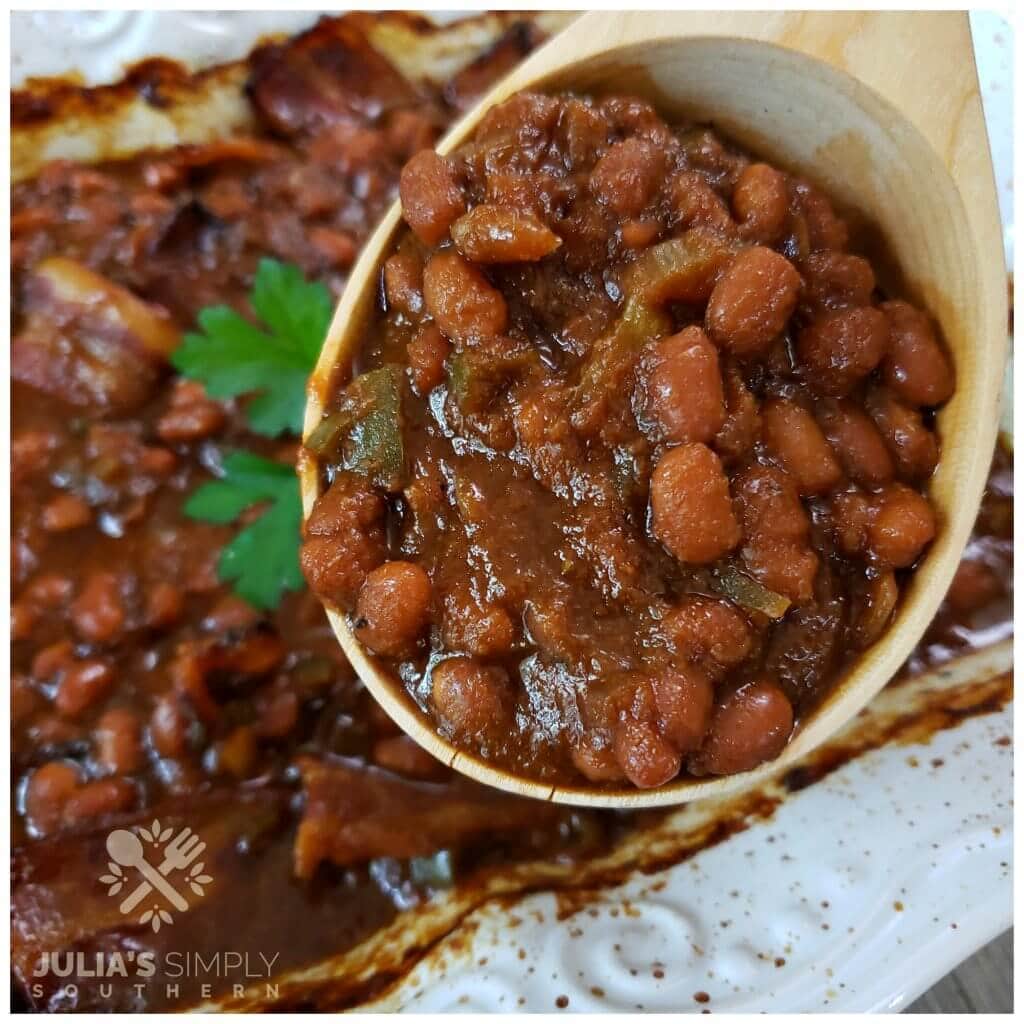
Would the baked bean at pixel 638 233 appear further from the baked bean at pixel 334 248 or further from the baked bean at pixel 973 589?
the baked bean at pixel 973 589

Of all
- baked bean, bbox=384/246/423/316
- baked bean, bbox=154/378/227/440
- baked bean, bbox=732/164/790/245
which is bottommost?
baked bean, bbox=154/378/227/440

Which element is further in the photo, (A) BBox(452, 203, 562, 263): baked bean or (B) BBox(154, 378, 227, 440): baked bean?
(B) BBox(154, 378, 227, 440): baked bean

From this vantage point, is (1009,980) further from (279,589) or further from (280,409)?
(280,409)

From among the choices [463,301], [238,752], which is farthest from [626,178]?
[238,752]

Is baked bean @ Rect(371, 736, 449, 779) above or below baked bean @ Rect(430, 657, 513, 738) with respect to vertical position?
below

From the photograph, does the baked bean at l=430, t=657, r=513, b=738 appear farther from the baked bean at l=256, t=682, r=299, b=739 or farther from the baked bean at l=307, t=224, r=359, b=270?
the baked bean at l=307, t=224, r=359, b=270

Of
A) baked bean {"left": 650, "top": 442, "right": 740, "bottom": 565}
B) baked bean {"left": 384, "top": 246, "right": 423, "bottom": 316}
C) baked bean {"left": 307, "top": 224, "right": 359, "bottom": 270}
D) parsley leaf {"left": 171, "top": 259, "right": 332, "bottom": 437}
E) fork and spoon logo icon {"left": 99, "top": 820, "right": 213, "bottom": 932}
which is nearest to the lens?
baked bean {"left": 650, "top": 442, "right": 740, "bottom": 565}

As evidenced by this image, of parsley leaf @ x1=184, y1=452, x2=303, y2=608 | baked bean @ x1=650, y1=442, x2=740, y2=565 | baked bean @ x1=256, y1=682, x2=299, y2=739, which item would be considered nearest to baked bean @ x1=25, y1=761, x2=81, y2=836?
baked bean @ x1=256, y1=682, x2=299, y2=739
